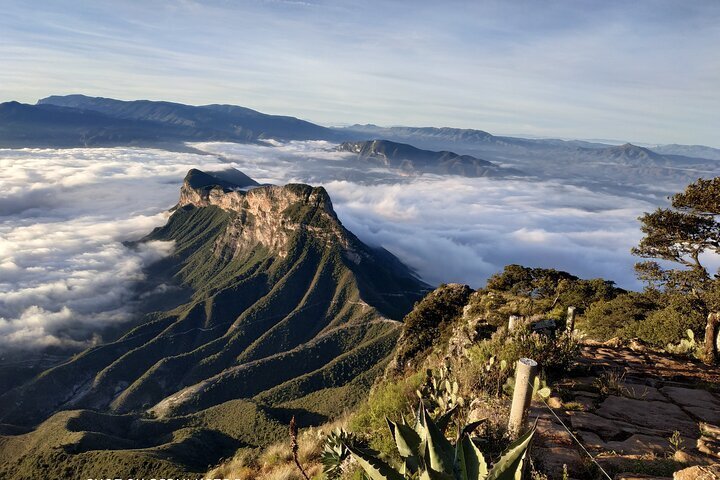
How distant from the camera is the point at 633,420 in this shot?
9.16 metres

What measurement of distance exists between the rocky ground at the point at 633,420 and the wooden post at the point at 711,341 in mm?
724

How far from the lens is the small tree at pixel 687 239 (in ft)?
74.7

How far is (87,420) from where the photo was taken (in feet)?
320

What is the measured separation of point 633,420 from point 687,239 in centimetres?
2202

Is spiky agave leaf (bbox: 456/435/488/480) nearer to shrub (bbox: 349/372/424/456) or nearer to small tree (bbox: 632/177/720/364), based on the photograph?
shrub (bbox: 349/372/424/456)

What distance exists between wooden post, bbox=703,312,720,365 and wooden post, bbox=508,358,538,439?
35.9 ft

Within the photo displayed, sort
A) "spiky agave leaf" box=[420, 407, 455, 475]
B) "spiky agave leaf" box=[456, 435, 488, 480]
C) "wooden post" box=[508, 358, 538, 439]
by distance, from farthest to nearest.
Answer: "wooden post" box=[508, 358, 538, 439] → "spiky agave leaf" box=[420, 407, 455, 475] → "spiky agave leaf" box=[456, 435, 488, 480]

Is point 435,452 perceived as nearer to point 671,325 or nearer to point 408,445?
point 408,445

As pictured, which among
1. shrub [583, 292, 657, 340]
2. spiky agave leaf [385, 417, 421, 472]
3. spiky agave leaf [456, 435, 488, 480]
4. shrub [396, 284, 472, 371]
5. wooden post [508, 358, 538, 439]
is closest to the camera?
spiky agave leaf [456, 435, 488, 480]

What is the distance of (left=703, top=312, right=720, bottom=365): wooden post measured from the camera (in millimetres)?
14031

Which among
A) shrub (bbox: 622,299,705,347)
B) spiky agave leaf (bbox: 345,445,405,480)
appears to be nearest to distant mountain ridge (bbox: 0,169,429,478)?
shrub (bbox: 622,299,705,347)

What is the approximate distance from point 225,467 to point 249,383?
5446 inches

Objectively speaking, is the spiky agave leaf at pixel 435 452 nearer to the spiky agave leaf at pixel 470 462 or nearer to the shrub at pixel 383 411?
the spiky agave leaf at pixel 470 462

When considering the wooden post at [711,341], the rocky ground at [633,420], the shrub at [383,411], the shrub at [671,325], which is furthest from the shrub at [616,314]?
the shrub at [383,411]
